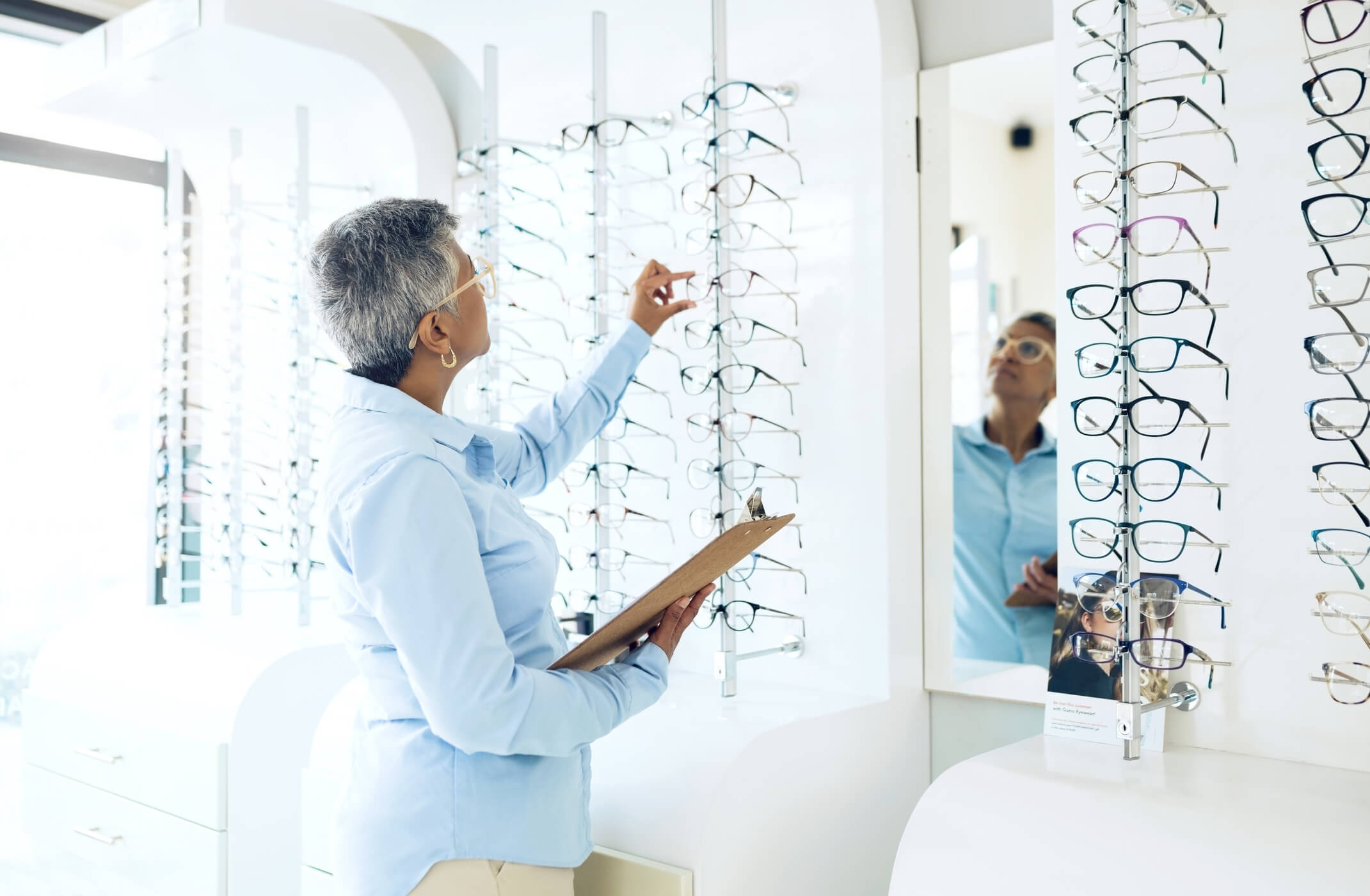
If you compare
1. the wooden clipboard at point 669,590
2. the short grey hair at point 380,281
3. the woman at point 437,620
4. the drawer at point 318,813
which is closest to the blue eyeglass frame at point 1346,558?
the wooden clipboard at point 669,590

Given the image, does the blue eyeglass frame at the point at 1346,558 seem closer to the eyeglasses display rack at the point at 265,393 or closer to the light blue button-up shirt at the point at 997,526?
the light blue button-up shirt at the point at 997,526

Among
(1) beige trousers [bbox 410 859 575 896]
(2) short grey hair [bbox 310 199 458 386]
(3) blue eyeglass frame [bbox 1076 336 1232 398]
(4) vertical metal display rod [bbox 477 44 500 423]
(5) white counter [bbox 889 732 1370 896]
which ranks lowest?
(1) beige trousers [bbox 410 859 575 896]

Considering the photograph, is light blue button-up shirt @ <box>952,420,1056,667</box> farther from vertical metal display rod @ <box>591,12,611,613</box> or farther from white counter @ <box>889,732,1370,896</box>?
white counter @ <box>889,732,1370,896</box>

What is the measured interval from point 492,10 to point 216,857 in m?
1.85

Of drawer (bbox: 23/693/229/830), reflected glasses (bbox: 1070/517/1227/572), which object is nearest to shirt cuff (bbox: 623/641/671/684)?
reflected glasses (bbox: 1070/517/1227/572)

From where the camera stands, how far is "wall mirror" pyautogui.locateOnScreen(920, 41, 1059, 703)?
2.11m

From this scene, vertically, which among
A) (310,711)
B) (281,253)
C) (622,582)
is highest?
(281,253)

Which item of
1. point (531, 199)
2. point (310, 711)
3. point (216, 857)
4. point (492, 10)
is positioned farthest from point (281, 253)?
point (216, 857)

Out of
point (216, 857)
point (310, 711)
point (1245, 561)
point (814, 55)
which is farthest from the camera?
point (310, 711)

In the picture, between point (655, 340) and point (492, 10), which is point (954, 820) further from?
point (492, 10)

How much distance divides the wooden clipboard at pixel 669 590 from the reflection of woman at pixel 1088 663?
0.52 metres

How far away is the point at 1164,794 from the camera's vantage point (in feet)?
4.69

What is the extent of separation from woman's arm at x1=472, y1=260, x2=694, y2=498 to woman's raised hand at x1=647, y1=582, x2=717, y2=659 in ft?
1.65

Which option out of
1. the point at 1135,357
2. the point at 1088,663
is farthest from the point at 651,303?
the point at 1088,663
